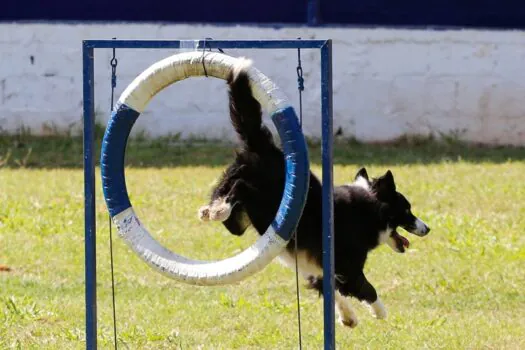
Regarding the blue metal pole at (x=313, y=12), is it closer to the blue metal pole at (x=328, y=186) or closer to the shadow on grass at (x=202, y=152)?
the shadow on grass at (x=202, y=152)

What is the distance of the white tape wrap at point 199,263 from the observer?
4941 millimetres

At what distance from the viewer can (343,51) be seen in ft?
45.1

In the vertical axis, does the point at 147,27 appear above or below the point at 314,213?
above

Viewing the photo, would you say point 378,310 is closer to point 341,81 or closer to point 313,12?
point 341,81

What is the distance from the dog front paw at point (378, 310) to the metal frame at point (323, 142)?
1.57 metres

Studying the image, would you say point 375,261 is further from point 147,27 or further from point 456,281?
point 147,27

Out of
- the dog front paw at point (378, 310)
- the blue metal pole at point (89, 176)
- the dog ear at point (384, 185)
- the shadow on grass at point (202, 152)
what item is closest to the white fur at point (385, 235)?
the dog ear at point (384, 185)

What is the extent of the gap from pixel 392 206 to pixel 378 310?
60 centimetres

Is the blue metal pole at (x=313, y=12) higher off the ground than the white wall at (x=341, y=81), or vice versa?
the blue metal pole at (x=313, y=12)

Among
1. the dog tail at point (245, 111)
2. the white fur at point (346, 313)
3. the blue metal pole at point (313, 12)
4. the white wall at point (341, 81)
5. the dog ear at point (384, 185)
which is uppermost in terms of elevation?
the blue metal pole at point (313, 12)

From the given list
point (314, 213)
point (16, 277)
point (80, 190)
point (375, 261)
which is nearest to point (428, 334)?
point (314, 213)

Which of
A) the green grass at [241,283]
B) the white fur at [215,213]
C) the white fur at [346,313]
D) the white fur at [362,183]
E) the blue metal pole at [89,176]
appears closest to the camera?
the blue metal pole at [89,176]

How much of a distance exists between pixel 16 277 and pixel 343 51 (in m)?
6.69

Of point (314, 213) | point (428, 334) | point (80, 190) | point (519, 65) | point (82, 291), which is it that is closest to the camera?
point (314, 213)
